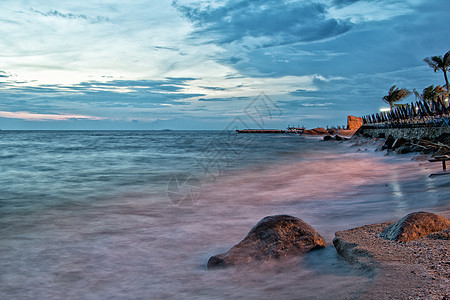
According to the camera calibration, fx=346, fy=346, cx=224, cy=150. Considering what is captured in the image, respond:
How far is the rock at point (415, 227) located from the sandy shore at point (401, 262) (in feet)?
0.23

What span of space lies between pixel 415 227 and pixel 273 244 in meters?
1.53

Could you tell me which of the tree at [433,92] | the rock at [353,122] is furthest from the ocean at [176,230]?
the rock at [353,122]

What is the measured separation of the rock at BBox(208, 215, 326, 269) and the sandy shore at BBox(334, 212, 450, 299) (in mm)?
356

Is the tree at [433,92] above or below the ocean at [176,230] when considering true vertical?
above

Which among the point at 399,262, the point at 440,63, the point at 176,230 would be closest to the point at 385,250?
the point at 399,262

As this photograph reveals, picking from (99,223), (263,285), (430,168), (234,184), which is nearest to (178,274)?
(263,285)

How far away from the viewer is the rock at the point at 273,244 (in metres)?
4.00

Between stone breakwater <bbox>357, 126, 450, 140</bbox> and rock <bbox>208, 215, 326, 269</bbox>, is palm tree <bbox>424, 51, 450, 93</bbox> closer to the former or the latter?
stone breakwater <bbox>357, 126, 450, 140</bbox>

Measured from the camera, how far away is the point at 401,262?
3.04m

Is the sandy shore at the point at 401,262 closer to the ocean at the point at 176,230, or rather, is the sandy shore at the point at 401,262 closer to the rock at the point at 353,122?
the ocean at the point at 176,230

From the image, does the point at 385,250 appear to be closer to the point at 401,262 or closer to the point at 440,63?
the point at 401,262

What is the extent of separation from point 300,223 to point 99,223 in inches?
171

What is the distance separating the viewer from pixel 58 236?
590 cm

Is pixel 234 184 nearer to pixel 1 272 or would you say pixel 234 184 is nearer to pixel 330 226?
pixel 330 226
